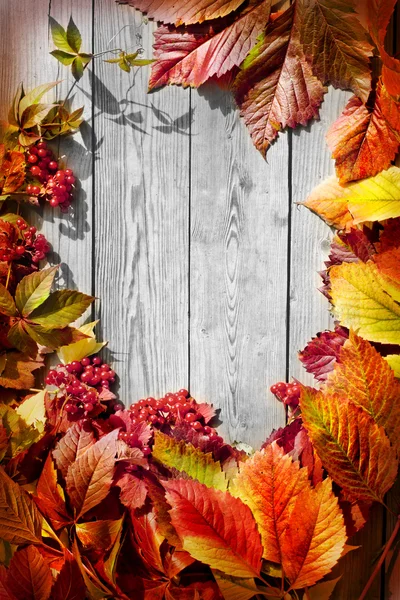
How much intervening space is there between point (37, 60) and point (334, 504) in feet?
2.91

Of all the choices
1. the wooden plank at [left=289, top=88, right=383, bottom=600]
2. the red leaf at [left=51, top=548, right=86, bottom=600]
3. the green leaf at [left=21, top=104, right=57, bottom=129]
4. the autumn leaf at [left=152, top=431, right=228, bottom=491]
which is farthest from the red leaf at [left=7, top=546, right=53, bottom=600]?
the green leaf at [left=21, top=104, right=57, bottom=129]

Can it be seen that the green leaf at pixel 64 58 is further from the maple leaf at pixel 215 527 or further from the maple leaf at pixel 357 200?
the maple leaf at pixel 215 527

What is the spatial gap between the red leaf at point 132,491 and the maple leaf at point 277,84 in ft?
1.90

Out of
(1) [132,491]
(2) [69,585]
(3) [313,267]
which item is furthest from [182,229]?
(2) [69,585]

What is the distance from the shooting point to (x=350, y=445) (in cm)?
90

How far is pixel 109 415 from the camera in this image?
1.08 metres

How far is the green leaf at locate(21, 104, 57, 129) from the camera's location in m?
1.04

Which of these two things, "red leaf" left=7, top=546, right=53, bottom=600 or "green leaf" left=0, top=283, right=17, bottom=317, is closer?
"red leaf" left=7, top=546, right=53, bottom=600

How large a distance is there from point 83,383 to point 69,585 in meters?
0.32

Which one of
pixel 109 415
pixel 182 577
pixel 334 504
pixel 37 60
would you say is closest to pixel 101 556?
pixel 182 577

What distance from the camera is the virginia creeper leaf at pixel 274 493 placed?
Result: 89 centimetres

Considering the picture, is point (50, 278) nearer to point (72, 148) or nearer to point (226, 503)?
point (72, 148)

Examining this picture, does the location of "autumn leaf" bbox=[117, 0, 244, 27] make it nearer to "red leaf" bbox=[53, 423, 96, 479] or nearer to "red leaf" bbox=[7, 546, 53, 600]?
"red leaf" bbox=[53, 423, 96, 479]

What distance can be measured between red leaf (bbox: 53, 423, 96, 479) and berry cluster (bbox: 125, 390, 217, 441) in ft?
0.20
